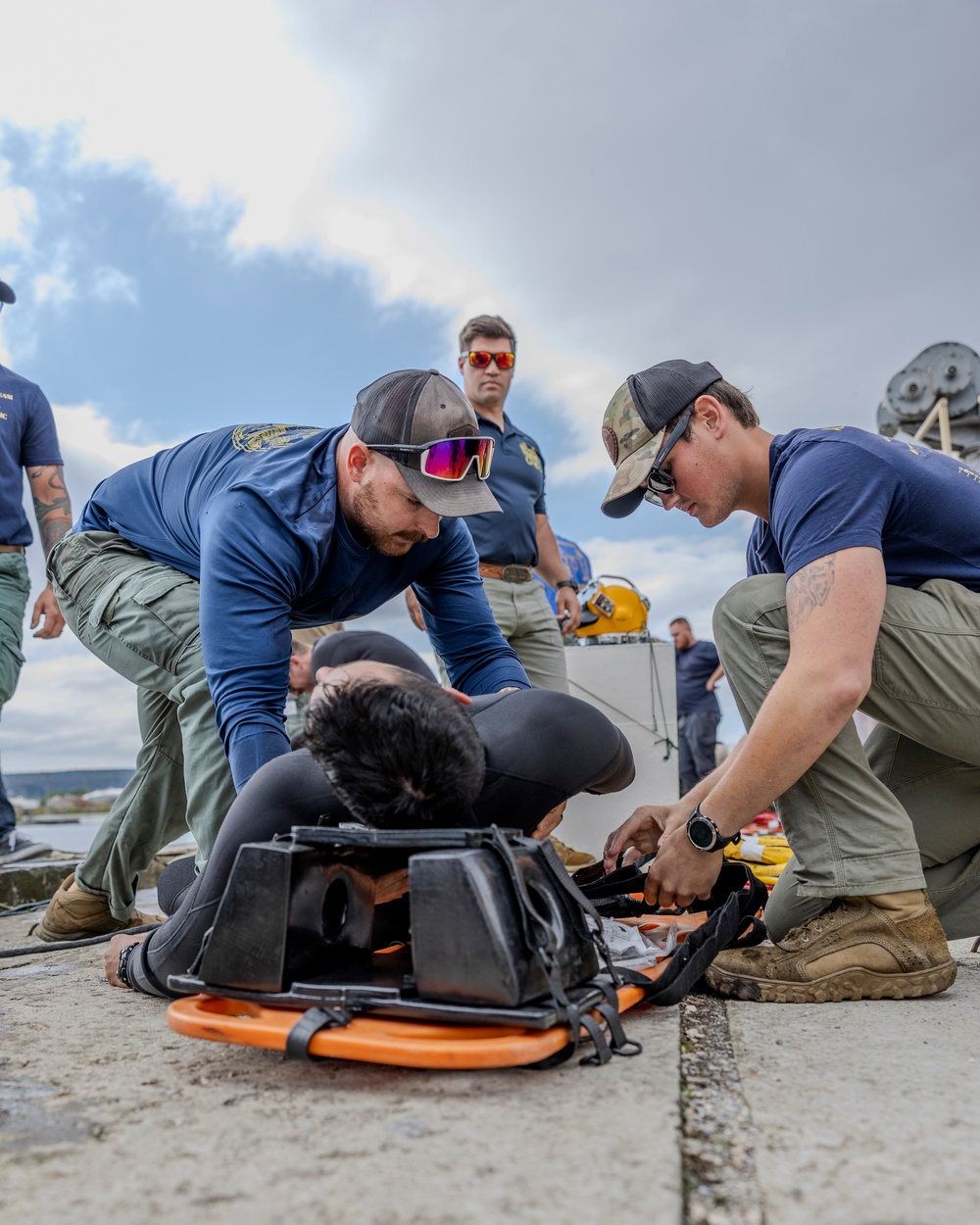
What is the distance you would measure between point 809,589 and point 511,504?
2.83m

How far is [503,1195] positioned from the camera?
0.91 metres

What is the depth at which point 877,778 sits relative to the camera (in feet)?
6.97

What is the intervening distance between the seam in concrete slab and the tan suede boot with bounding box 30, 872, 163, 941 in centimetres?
215

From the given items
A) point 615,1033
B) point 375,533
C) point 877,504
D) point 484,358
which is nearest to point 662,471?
point 877,504

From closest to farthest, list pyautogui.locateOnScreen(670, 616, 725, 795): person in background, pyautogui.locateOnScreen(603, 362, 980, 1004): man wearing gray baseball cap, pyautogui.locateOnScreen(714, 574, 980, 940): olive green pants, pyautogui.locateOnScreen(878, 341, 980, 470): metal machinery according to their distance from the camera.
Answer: pyautogui.locateOnScreen(603, 362, 980, 1004): man wearing gray baseball cap < pyautogui.locateOnScreen(714, 574, 980, 940): olive green pants < pyautogui.locateOnScreen(878, 341, 980, 470): metal machinery < pyautogui.locateOnScreen(670, 616, 725, 795): person in background

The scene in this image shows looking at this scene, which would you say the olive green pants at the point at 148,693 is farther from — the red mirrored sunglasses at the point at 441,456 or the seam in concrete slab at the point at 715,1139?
the seam in concrete slab at the point at 715,1139

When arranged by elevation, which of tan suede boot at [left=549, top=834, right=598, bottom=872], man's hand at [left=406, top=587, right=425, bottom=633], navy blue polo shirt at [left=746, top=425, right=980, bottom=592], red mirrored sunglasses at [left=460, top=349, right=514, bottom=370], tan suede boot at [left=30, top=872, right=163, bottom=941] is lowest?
tan suede boot at [left=549, top=834, right=598, bottom=872]

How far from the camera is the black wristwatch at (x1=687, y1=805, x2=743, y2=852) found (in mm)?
1899

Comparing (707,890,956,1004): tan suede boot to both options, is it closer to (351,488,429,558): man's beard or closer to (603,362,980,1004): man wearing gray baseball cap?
(603,362,980,1004): man wearing gray baseball cap

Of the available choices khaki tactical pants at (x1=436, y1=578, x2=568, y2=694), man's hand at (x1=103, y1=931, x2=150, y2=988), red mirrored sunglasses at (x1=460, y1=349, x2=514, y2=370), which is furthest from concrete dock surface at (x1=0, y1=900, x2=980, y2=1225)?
red mirrored sunglasses at (x1=460, y1=349, x2=514, y2=370)

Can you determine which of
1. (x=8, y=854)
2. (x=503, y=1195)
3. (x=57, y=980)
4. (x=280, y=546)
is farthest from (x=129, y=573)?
(x=8, y=854)

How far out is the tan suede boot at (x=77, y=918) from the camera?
2953mm

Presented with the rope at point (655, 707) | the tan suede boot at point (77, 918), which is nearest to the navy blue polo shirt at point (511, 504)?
the rope at point (655, 707)

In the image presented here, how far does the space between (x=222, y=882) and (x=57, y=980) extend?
863 mm
